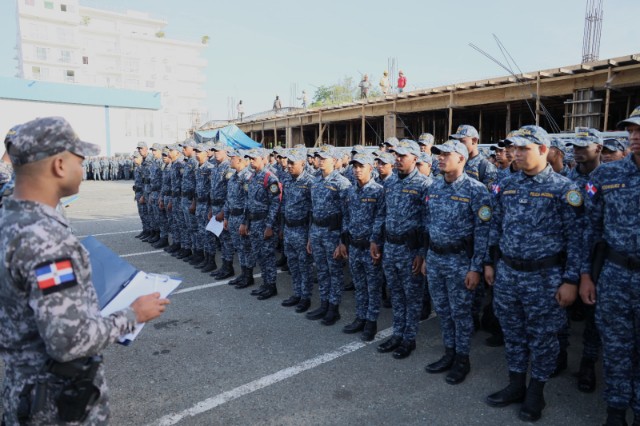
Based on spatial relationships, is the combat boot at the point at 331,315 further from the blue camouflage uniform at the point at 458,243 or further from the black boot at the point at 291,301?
the blue camouflage uniform at the point at 458,243

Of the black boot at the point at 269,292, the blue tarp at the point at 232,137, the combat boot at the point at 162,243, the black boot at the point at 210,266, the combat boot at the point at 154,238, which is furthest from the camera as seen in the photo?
the blue tarp at the point at 232,137

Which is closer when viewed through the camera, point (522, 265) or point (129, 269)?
point (129, 269)

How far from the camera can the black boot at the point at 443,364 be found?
365 centimetres

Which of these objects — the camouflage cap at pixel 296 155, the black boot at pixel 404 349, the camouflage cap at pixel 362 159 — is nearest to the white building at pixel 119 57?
the camouflage cap at pixel 296 155

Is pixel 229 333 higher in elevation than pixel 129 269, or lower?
lower

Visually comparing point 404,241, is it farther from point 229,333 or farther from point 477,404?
point 229,333

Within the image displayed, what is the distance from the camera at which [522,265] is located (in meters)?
3.04

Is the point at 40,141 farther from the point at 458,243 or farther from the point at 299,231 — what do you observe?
the point at 299,231

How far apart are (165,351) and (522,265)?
3.17 m

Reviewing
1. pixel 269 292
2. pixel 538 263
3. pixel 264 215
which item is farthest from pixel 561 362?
pixel 264 215

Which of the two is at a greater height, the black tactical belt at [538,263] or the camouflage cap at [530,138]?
the camouflage cap at [530,138]

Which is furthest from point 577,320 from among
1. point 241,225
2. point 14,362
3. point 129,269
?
point 14,362

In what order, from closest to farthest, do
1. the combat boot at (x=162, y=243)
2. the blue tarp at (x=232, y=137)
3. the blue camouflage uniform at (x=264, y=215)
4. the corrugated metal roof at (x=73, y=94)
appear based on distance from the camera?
the blue camouflage uniform at (x=264, y=215) < the combat boot at (x=162, y=243) < the blue tarp at (x=232, y=137) < the corrugated metal roof at (x=73, y=94)

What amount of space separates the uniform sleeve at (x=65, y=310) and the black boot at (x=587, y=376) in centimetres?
344
